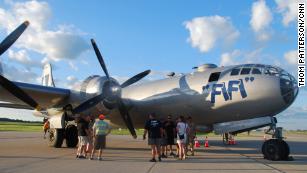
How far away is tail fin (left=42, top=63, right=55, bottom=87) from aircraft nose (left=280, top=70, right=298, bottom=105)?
1652cm

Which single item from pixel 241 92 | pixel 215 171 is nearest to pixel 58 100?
pixel 241 92

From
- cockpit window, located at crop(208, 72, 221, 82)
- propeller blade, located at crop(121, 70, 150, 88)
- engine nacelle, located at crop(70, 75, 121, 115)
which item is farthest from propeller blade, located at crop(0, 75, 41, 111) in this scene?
cockpit window, located at crop(208, 72, 221, 82)

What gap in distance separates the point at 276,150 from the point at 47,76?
1769cm

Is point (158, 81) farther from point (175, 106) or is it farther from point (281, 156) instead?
point (281, 156)

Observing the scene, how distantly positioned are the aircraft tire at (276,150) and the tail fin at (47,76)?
16.5m

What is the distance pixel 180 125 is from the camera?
532 inches

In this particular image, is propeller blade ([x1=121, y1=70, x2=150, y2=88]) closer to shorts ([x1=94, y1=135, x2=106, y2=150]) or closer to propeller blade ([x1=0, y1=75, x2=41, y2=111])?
propeller blade ([x1=0, y1=75, x2=41, y2=111])

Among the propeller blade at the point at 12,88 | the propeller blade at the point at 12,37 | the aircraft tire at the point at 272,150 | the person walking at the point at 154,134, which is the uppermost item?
the propeller blade at the point at 12,37

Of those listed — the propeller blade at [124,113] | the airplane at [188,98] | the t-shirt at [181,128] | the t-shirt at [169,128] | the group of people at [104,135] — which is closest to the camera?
the group of people at [104,135]

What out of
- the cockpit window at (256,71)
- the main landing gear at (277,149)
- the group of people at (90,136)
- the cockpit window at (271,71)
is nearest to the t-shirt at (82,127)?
the group of people at (90,136)

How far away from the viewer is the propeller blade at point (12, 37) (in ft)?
49.1

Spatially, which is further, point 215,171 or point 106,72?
point 106,72

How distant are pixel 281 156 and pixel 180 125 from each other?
3.80 m

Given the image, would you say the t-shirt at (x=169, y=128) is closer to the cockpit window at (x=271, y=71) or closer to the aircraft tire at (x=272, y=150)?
Result: the aircraft tire at (x=272, y=150)
